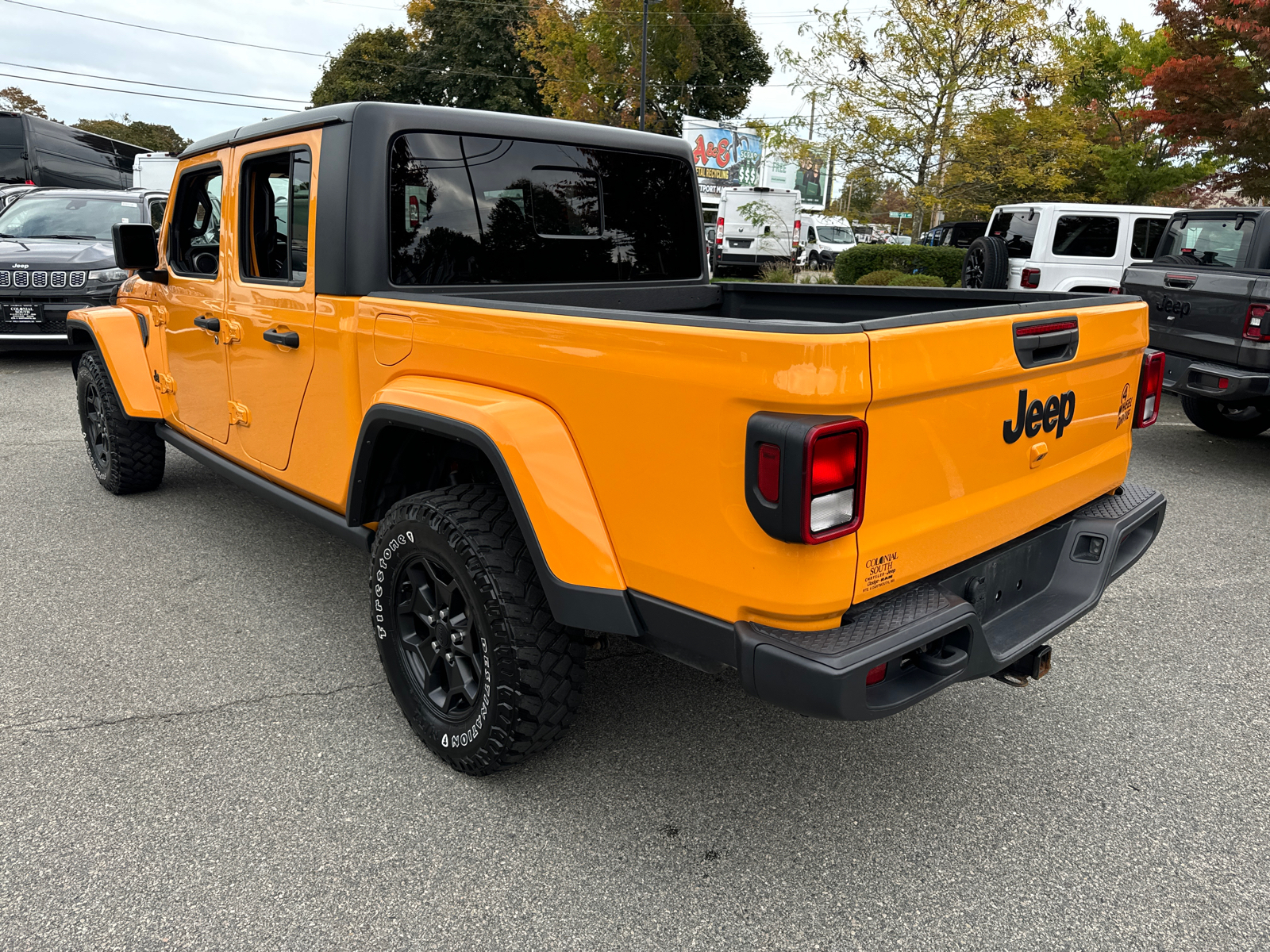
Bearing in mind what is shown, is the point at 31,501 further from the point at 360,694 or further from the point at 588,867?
the point at 588,867

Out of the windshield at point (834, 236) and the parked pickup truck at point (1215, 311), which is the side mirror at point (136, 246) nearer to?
the parked pickup truck at point (1215, 311)

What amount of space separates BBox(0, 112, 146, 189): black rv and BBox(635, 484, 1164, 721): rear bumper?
749 inches

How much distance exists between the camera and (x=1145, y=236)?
1211cm

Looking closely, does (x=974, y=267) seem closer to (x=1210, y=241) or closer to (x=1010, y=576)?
(x=1210, y=241)

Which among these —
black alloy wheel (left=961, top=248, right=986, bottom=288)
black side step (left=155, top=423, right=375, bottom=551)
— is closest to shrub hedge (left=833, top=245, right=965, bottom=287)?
black alloy wheel (left=961, top=248, right=986, bottom=288)

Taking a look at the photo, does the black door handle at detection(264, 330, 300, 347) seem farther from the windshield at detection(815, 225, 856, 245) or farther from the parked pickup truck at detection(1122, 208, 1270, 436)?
the windshield at detection(815, 225, 856, 245)

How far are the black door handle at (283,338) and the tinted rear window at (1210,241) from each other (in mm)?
6920

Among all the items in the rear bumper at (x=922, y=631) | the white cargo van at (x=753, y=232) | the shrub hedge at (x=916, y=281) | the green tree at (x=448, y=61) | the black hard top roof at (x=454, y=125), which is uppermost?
the green tree at (x=448, y=61)

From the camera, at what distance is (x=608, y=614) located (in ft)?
7.47

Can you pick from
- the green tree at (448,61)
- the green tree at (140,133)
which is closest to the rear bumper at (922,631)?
the green tree at (448,61)

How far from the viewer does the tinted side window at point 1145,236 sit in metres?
12.0

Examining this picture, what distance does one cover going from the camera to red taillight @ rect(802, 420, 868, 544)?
72.9 inches

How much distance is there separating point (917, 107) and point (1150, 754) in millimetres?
18720

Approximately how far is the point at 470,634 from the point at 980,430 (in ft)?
4.95
